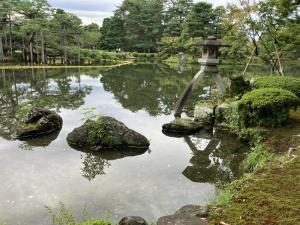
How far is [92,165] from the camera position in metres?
8.22

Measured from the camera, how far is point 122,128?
9789mm

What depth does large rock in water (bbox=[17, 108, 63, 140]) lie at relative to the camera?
34.3 feet

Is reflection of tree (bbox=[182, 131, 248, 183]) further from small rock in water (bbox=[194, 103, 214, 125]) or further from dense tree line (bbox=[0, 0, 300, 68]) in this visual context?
dense tree line (bbox=[0, 0, 300, 68])

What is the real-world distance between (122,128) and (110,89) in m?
12.3

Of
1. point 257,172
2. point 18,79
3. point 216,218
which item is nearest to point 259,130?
point 257,172

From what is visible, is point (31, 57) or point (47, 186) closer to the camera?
point (47, 186)

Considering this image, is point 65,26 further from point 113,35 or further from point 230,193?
point 230,193

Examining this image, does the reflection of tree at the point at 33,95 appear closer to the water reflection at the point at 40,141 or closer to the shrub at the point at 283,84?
the water reflection at the point at 40,141

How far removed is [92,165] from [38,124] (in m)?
3.62

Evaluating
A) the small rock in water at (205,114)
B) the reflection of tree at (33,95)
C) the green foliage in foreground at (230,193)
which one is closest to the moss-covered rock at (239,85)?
the small rock in water at (205,114)

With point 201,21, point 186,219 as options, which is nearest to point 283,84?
point 186,219

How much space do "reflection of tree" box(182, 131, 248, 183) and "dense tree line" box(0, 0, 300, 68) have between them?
7.85 metres

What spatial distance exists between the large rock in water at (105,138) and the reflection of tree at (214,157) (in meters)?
1.74

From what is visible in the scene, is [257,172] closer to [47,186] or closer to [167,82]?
[47,186]
